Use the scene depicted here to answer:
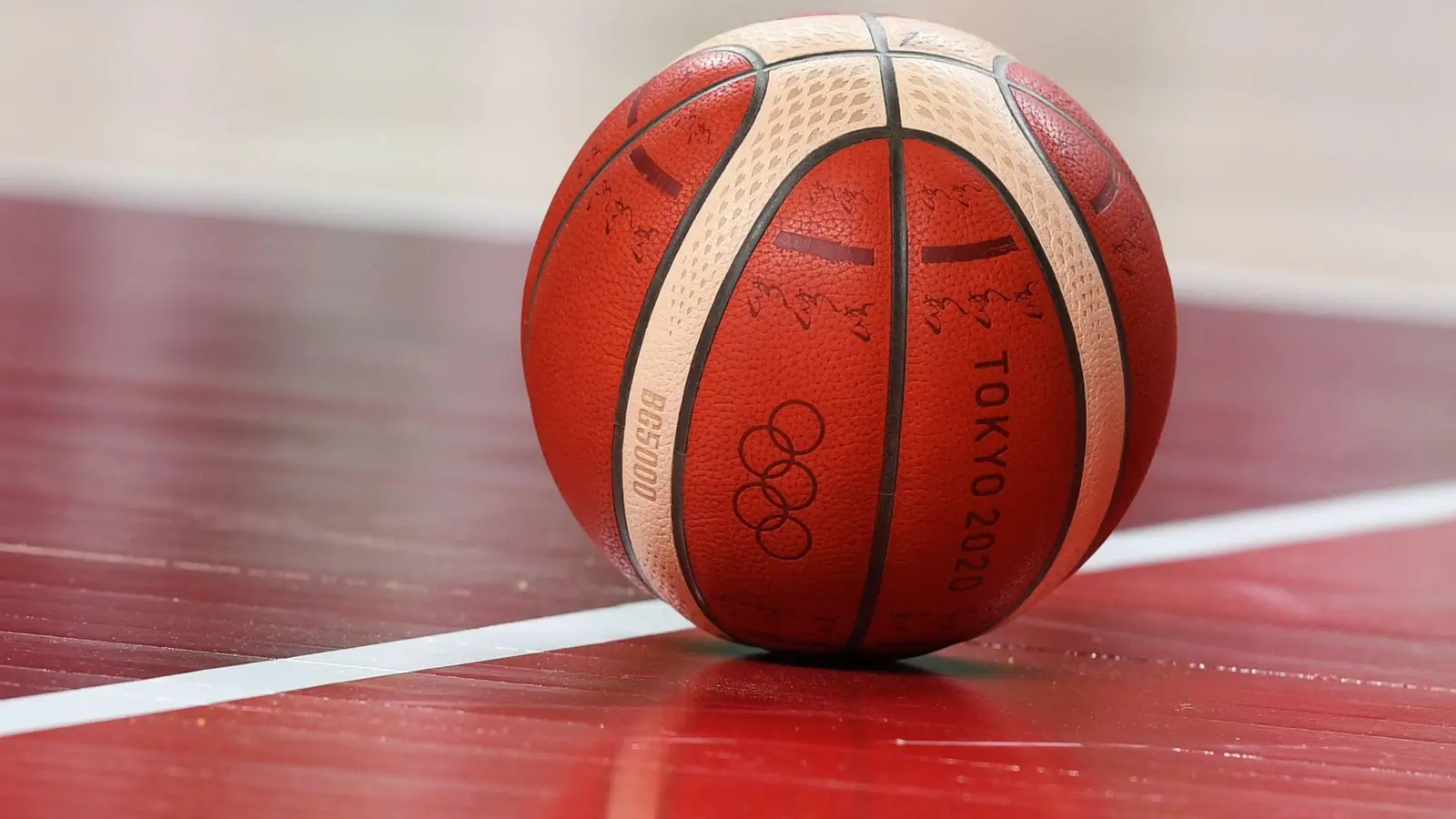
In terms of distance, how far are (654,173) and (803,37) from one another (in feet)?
0.98

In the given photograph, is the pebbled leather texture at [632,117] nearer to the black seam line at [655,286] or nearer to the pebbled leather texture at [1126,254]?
the black seam line at [655,286]

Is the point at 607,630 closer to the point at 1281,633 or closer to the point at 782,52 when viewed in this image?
the point at 782,52

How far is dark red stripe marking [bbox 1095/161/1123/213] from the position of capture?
7.91 feet

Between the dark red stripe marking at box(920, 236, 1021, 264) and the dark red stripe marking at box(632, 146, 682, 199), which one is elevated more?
the dark red stripe marking at box(632, 146, 682, 199)

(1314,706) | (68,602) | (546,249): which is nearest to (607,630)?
(546,249)

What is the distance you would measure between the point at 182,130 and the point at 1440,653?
8.58 meters

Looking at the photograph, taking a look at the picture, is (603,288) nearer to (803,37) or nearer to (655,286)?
(655,286)

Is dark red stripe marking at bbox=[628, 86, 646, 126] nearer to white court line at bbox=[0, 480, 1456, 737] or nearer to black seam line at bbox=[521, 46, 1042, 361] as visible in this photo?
black seam line at bbox=[521, 46, 1042, 361]

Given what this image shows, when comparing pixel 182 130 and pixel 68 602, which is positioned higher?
pixel 182 130

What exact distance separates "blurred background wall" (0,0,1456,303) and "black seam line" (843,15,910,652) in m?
7.39

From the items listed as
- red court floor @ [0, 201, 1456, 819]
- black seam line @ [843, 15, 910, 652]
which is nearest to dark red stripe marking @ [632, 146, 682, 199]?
black seam line @ [843, 15, 910, 652]

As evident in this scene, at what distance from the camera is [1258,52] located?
34.2ft

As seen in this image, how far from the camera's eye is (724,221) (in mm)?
2289

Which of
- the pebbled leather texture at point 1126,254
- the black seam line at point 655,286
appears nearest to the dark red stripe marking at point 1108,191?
the pebbled leather texture at point 1126,254
